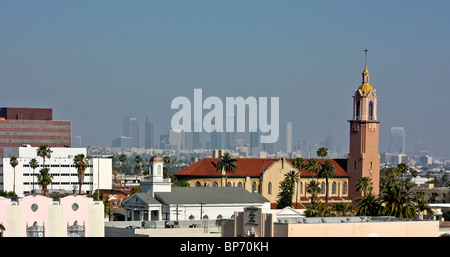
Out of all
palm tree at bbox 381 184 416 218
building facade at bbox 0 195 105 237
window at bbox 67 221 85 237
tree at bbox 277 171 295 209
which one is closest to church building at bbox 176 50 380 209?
tree at bbox 277 171 295 209

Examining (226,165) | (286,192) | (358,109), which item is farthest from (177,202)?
(358,109)

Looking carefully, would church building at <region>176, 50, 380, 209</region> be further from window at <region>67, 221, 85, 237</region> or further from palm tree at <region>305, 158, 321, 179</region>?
window at <region>67, 221, 85, 237</region>

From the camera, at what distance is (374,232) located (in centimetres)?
7575

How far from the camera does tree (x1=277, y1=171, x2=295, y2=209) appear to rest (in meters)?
151

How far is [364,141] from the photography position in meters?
168

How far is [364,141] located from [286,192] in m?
21.6

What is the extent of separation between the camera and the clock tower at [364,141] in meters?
168

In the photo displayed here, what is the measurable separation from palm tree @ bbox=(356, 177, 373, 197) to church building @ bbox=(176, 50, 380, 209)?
4.61ft

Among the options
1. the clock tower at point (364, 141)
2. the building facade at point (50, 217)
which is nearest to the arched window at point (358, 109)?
the clock tower at point (364, 141)

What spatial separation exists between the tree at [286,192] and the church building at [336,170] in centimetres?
317

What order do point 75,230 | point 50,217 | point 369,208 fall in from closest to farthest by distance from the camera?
point 50,217 → point 75,230 → point 369,208

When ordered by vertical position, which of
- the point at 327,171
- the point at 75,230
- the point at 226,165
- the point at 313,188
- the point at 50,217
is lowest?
the point at 313,188

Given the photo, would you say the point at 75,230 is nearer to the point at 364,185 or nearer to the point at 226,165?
the point at 226,165
